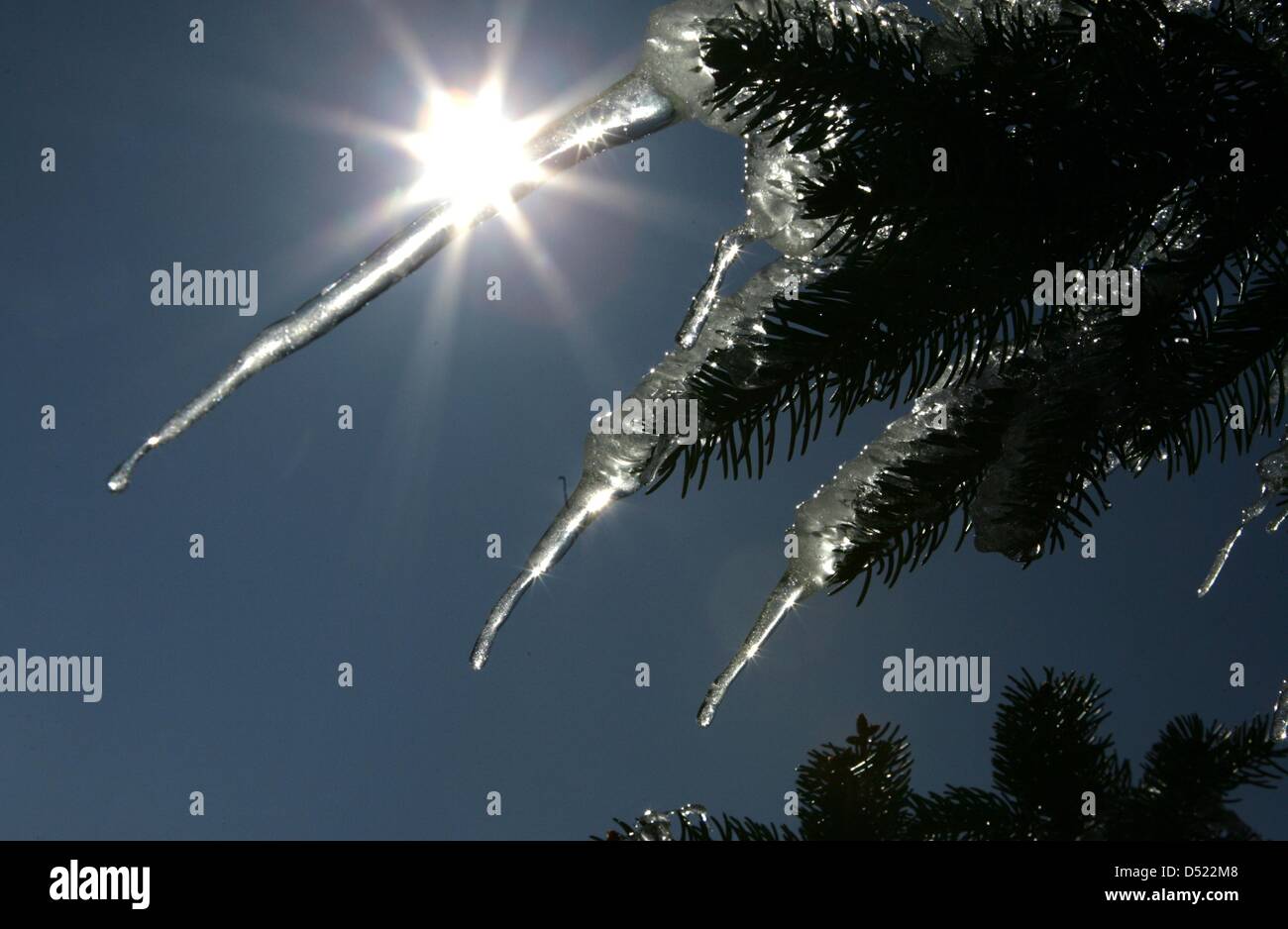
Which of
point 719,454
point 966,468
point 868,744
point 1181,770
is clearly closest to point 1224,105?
point 966,468

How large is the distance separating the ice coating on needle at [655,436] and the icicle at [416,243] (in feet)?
0.92

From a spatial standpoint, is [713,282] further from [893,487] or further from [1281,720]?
[1281,720]

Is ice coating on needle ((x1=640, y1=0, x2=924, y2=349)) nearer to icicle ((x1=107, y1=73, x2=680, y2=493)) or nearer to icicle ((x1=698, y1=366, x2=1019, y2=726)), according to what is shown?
icicle ((x1=107, y1=73, x2=680, y2=493))

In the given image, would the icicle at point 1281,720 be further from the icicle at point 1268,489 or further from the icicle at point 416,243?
the icicle at point 416,243

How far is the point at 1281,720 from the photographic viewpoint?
1.29m

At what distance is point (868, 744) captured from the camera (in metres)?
1.42

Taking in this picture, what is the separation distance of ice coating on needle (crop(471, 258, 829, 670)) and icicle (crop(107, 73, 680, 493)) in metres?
0.28

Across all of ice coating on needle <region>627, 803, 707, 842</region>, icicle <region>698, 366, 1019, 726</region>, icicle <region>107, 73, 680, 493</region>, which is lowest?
ice coating on needle <region>627, 803, 707, 842</region>

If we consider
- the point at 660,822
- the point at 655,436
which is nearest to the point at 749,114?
the point at 655,436

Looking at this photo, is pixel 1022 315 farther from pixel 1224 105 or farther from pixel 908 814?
pixel 908 814

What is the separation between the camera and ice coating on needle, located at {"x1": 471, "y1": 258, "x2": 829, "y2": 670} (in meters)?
1.12

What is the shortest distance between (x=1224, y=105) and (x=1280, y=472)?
1.93ft

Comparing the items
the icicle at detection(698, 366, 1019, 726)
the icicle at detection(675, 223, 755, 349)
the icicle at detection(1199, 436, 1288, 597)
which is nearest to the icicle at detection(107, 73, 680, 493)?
the icicle at detection(675, 223, 755, 349)
